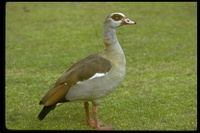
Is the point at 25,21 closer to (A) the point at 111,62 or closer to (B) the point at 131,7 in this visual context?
(B) the point at 131,7

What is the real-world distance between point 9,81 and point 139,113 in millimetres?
4265

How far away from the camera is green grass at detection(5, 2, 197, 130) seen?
25.3 ft

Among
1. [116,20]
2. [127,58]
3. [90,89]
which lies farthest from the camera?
[127,58]

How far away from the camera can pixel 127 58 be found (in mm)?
13328

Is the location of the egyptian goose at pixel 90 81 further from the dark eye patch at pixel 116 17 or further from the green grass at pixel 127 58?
the green grass at pixel 127 58

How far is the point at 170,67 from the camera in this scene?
1200cm

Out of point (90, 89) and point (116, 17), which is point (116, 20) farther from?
point (90, 89)

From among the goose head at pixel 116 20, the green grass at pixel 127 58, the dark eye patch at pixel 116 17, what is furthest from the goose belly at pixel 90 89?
the dark eye patch at pixel 116 17

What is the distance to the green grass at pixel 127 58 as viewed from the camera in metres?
7.70

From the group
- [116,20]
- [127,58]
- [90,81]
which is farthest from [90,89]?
[127,58]

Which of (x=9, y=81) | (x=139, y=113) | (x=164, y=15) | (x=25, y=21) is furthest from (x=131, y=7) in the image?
(x=139, y=113)

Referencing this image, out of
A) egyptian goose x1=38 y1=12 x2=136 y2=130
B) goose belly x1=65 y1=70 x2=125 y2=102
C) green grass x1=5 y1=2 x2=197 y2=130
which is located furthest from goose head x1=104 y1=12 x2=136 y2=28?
green grass x1=5 y1=2 x2=197 y2=130

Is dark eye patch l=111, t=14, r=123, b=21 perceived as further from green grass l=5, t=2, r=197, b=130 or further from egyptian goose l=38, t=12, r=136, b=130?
green grass l=5, t=2, r=197, b=130

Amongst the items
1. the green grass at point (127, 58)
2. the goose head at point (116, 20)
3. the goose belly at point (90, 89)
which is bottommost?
the green grass at point (127, 58)
